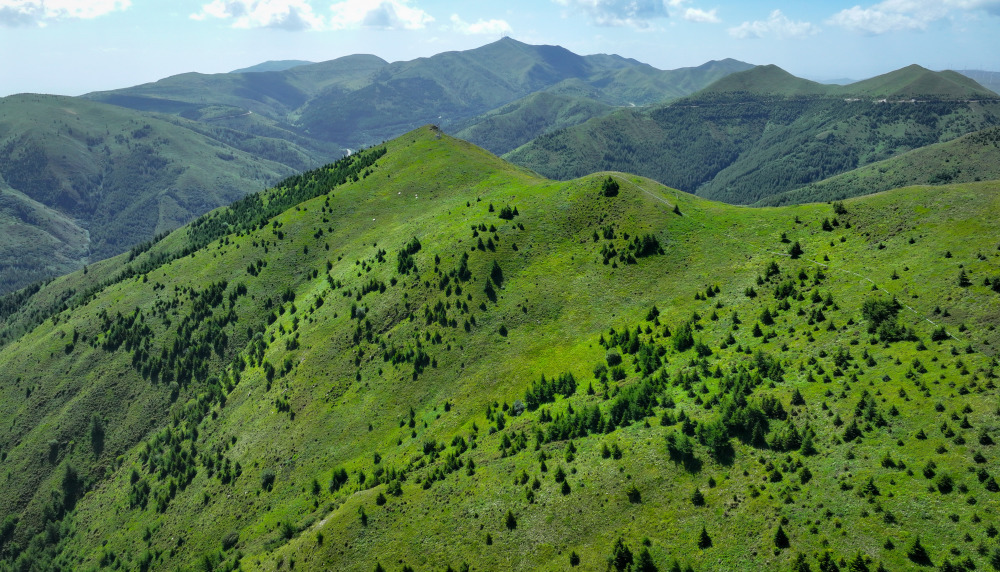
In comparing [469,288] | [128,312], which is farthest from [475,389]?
[128,312]

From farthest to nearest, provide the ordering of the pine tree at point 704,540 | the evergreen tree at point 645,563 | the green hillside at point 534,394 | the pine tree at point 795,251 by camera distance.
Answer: the pine tree at point 795,251 < the green hillside at point 534,394 < the evergreen tree at point 645,563 < the pine tree at point 704,540

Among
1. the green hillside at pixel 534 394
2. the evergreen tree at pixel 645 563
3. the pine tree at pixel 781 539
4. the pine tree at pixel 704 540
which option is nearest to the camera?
the pine tree at pixel 781 539

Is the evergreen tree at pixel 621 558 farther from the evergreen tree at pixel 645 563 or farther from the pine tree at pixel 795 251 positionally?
the pine tree at pixel 795 251

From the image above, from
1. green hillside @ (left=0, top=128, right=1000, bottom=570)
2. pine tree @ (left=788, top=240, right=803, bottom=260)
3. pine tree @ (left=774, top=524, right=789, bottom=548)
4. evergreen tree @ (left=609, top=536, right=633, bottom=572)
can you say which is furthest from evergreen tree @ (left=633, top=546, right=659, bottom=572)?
pine tree @ (left=788, top=240, right=803, bottom=260)

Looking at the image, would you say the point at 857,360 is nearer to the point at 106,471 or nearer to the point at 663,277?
the point at 663,277

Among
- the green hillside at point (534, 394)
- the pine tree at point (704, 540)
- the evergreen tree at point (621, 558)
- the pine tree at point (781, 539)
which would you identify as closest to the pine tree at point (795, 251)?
the green hillside at point (534, 394)

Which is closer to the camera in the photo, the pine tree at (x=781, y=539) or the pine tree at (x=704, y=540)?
the pine tree at (x=781, y=539)

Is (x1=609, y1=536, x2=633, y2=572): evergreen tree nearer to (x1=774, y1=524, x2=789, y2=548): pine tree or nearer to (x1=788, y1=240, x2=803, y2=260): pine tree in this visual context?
(x1=774, y1=524, x2=789, y2=548): pine tree

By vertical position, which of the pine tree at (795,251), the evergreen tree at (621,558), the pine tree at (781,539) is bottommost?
the evergreen tree at (621,558)

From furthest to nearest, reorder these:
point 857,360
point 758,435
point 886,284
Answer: point 886,284, point 857,360, point 758,435

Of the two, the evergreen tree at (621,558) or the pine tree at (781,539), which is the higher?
the pine tree at (781,539)
